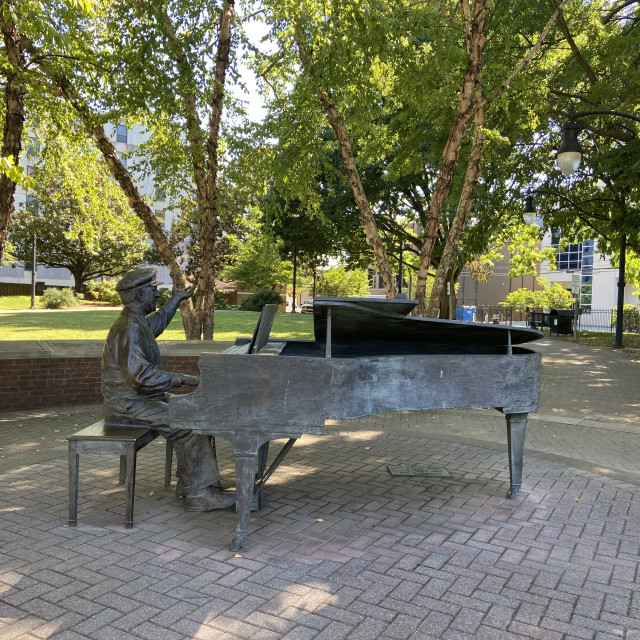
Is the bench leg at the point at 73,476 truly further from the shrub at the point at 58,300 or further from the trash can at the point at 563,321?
the shrub at the point at 58,300

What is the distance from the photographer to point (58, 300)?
29812 mm

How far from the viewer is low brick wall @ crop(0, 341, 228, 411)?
8.51 m

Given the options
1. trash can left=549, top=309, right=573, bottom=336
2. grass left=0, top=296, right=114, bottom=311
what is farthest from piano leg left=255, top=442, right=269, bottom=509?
grass left=0, top=296, right=114, bottom=311

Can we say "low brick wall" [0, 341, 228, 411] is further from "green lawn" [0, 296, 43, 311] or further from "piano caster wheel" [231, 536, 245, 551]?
"green lawn" [0, 296, 43, 311]

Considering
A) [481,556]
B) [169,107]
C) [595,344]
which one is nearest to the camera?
[481,556]

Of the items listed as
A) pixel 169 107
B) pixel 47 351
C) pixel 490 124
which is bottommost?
pixel 47 351

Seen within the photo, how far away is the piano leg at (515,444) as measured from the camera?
5039 millimetres

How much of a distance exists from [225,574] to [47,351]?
6.23 metres

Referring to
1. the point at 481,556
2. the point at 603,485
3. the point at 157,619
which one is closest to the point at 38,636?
the point at 157,619

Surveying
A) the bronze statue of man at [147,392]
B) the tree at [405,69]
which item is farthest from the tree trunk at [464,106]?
the bronze statue of man at [147,392]

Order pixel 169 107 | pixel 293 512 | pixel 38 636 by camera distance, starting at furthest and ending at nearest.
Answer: pixel 169 107
pixel 293 512
pixel 38 636

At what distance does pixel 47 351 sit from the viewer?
342 inches

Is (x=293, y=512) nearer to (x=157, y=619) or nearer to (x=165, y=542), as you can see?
(x=165, y=542)

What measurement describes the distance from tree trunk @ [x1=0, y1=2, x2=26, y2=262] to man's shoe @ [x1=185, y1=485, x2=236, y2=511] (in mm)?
6126
